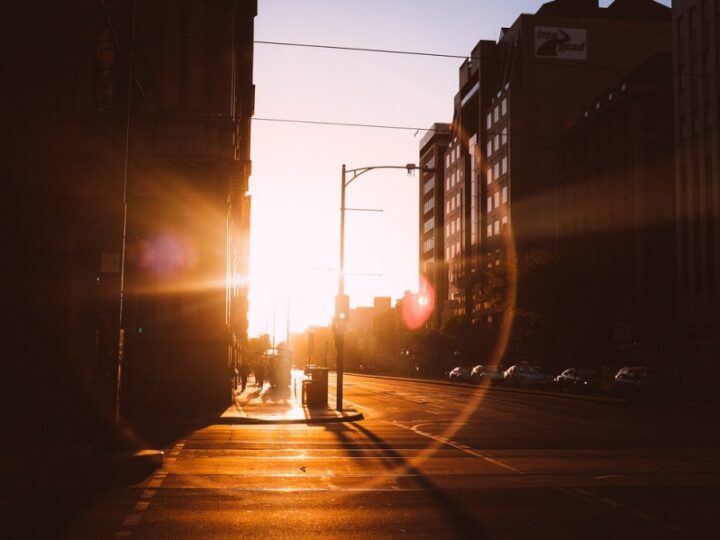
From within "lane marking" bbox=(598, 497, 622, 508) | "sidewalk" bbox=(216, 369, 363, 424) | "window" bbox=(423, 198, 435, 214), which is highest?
"window" bbox=(423, 198, 435, 214)

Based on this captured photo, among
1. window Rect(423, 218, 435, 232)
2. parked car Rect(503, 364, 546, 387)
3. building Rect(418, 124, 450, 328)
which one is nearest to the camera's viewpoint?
parked car Rect(503, 364, 546, 387)

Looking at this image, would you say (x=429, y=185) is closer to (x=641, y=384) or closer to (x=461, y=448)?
(x=641, y=384)

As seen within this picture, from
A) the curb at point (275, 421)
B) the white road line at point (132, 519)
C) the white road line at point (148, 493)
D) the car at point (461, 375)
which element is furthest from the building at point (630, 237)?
the white road line at point (132, 519)

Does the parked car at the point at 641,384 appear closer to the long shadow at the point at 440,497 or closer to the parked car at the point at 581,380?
the parked car at the point at 581,380

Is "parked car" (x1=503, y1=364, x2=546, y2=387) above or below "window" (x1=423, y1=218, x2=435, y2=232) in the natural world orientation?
below

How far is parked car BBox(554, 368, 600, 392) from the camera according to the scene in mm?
54812

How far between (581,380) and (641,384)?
9.45m

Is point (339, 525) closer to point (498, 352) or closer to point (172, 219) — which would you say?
point (172, 219)

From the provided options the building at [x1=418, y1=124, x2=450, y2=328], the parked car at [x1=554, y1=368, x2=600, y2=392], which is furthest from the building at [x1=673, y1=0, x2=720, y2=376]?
the building at [x1=418, y1=124, x2=450, y2=328]

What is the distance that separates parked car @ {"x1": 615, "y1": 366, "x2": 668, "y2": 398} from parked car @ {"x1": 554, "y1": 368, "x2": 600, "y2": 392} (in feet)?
19.5

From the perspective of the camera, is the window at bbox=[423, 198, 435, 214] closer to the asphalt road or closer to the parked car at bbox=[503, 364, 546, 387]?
the parked car at bbox=[503, 364, 546, 387]

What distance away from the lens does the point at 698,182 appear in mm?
61594

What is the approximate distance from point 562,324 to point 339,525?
57711mm

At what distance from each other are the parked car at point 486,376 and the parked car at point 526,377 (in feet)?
18.7
